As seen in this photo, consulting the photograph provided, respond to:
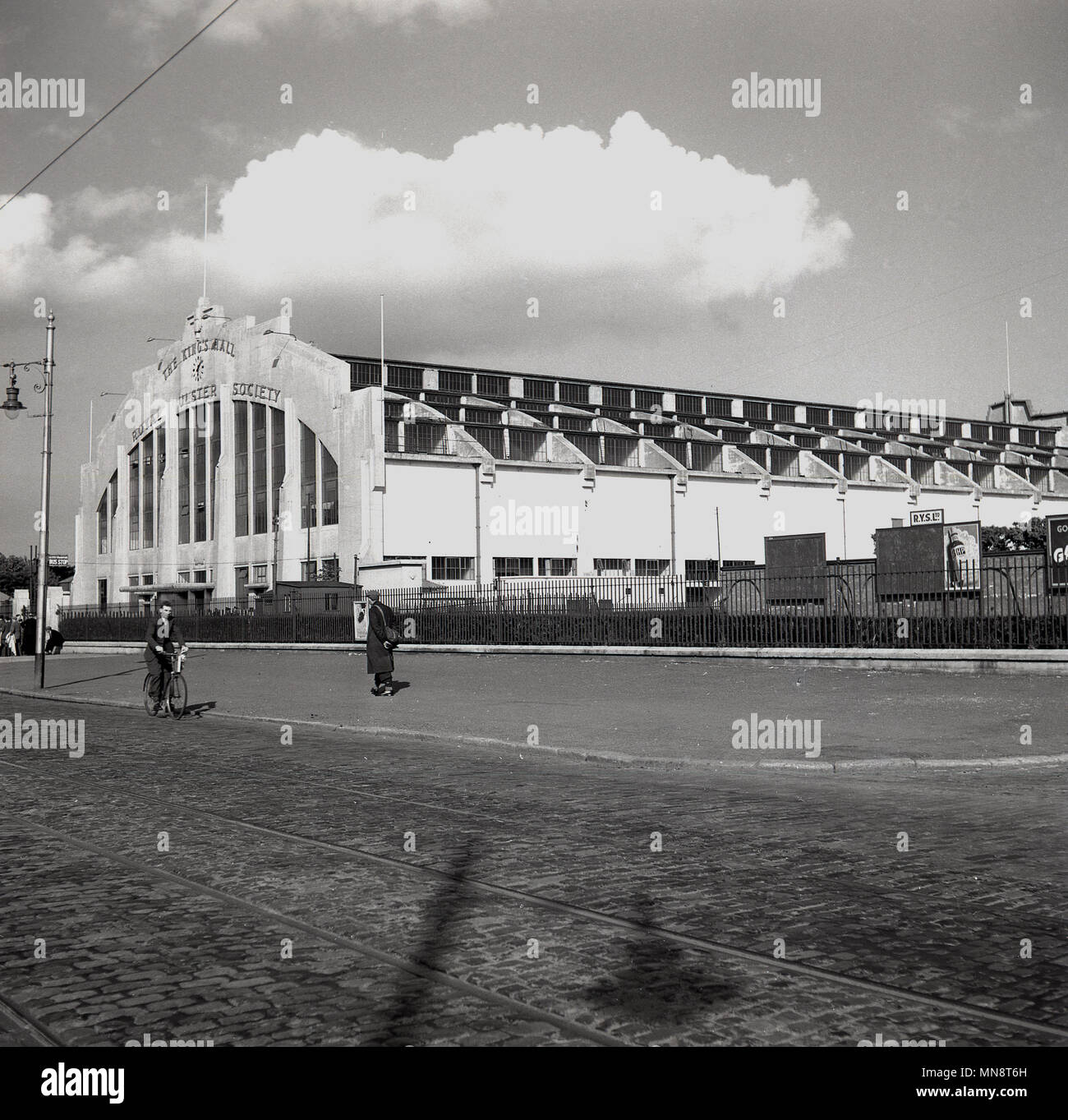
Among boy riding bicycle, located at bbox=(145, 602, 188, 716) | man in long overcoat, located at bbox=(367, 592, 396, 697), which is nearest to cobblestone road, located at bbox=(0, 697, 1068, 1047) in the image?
boy riding bicycle, located at bbox=(145, 602, 188, 716)

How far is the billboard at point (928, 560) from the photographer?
22359mm

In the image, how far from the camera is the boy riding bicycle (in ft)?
60.0

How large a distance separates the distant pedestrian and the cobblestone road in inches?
374

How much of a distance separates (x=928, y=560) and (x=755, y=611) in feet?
13.6

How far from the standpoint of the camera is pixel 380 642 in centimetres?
2073

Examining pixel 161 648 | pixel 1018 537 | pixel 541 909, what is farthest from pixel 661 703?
pixel 1018 537

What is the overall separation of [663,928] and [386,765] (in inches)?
288

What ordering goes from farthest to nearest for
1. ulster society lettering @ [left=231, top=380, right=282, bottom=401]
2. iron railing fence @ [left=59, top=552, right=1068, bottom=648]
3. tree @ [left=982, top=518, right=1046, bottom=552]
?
1. ulster society lettering @ [left=231, top=380, right=282, bottom=401]
2. tree @ [left=982, top=518, right=1046, bottom=552]
3. iron railing fence @ [left=59, top=552, right=1068, bottom=648]

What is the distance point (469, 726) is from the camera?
15914 millimetres

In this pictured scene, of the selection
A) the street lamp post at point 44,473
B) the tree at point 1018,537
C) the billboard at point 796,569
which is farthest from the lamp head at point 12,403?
the tree at point 1018,537

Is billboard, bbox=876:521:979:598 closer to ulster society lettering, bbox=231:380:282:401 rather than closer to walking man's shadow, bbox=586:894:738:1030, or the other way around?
walking man's shadow, bbox=586:894:738:1030

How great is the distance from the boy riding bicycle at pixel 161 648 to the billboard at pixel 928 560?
44.9ft

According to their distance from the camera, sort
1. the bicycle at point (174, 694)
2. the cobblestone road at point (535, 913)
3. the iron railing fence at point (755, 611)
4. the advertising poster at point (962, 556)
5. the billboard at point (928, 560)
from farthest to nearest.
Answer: the billboard at point (928, 560), the advertising poster at point (962, 556), the iron railing fence at point (755, 611), the bicycle at point (174, 694), the cobblestone road at point (535, 913)

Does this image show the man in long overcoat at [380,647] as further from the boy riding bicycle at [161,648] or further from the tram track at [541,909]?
the tram track at [541,909]
